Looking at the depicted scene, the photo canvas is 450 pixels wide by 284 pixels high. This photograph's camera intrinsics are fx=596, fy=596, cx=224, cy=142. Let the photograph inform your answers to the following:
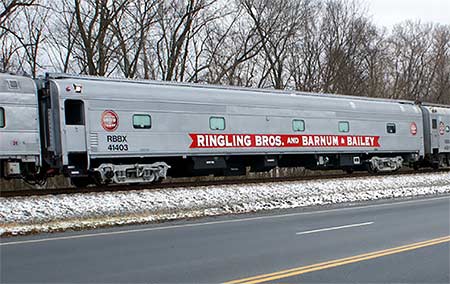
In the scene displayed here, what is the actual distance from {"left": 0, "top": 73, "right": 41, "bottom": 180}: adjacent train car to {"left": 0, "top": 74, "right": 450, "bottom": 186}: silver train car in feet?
0.33

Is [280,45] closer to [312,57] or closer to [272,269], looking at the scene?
[312,57]

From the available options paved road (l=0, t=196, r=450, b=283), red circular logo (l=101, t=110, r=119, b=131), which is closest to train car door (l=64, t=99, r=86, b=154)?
red circular logo (l=101, t=110, r=119, b=131)

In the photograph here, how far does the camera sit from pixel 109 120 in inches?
730

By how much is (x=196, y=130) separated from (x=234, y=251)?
11.6 m

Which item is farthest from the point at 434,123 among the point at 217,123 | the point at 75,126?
the point at 75,126

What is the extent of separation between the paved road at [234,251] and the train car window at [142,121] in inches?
244

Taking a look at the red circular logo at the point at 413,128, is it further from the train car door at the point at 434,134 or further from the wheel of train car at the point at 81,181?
the wheel of train car at the point at 81,181

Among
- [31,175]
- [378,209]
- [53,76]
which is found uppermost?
[53,76]

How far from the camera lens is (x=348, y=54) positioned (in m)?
45.4

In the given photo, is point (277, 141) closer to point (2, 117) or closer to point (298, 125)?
point (298, 125)

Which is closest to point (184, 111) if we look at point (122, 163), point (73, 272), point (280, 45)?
point (122, 163)

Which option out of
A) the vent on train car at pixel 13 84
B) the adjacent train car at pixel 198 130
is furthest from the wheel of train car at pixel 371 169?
the vent on train car at pixel 13 84

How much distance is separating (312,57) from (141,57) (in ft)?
50.5

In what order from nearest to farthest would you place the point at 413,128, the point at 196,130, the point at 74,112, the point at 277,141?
the point at 74,112 → the point at 196,130 → the point at 277,141 → the point at 413,128
